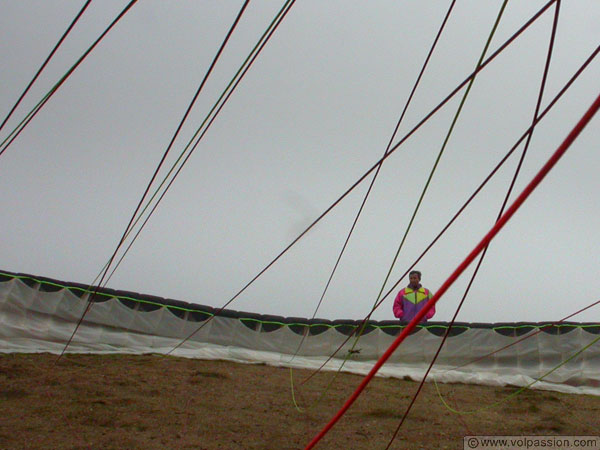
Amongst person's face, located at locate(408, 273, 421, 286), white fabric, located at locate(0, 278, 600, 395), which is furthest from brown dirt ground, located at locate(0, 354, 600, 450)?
person's face, located at locate(408, 273, 421, 286)

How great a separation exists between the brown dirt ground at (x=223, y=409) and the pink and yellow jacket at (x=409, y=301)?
1.14 m

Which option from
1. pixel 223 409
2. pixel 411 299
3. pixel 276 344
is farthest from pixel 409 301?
pixel 223 409

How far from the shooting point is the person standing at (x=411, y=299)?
18.6ft

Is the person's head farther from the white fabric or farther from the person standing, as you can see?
the white fabric

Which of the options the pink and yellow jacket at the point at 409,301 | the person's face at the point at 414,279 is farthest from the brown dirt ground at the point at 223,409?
the person's face at the point at 414,279

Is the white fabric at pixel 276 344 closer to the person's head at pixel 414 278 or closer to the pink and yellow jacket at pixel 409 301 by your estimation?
the pink and yellow jacket at pixel 409 301

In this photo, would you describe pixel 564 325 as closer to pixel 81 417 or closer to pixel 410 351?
pixel 410 351

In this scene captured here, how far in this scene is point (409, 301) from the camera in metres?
5.78

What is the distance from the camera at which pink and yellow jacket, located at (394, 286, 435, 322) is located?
5.69 metres

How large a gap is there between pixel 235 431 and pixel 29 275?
10.6ft

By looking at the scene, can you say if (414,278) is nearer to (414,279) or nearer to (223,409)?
(414,279)

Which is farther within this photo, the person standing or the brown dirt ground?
the person standing

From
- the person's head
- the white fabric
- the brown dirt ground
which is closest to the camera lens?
the brown dirt ground

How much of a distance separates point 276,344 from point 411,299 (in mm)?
1585
